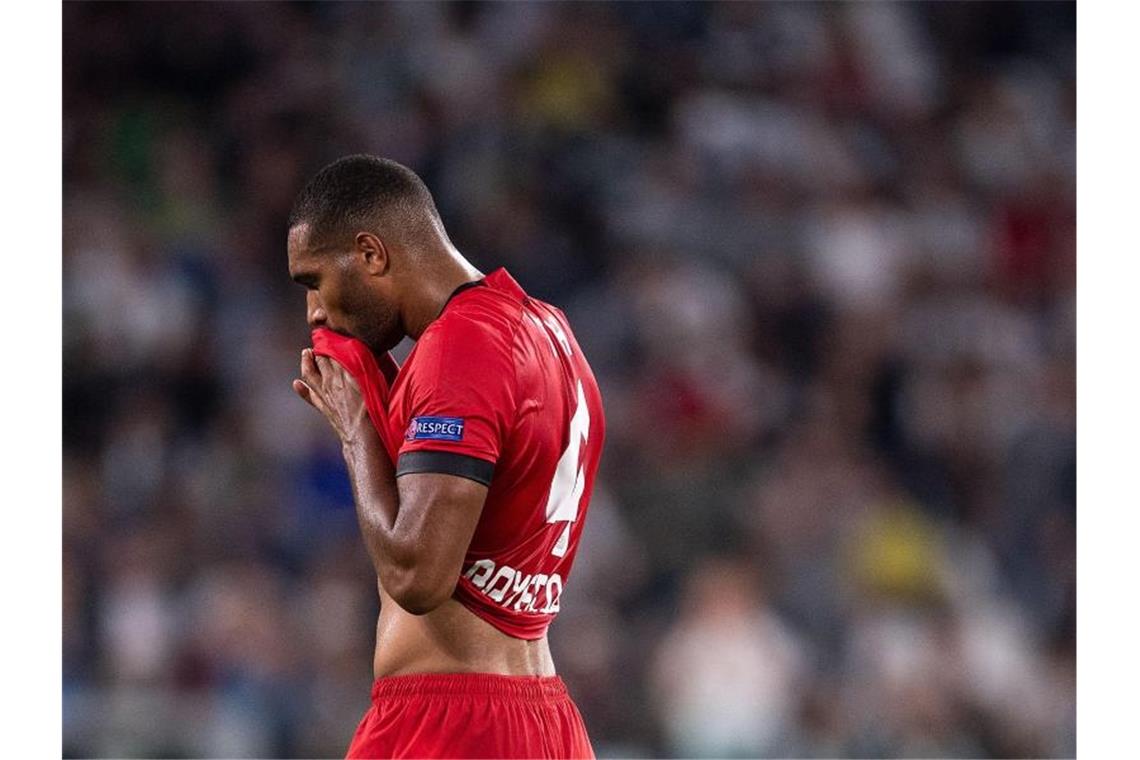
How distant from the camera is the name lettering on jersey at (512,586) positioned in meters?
2.77

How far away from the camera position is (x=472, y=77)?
841 centimetres

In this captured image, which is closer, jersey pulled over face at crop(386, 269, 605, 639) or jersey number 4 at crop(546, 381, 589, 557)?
jersey pulled over face at crop(386, 269, 605, 639)

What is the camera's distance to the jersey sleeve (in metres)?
2.60

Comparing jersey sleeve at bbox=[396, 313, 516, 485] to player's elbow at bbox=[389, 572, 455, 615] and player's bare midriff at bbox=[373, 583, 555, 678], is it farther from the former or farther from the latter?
player's bare midriff at bbox=[373, 583, 555, 678]

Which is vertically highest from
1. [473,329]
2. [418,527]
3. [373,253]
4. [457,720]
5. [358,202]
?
[358,202]

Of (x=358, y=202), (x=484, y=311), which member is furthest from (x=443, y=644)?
(x=358, y=202)

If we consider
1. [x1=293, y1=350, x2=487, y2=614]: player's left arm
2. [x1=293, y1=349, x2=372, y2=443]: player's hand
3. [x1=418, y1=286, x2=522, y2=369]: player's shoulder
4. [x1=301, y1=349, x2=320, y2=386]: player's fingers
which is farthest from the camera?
[x1=301, y1=349, x2=320, y2=386]: player's fingers

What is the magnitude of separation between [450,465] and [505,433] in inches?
5.8

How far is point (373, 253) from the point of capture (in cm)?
288

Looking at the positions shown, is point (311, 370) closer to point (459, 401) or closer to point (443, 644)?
point (459, 401)

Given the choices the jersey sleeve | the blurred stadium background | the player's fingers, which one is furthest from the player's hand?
A: the blurred stadium background

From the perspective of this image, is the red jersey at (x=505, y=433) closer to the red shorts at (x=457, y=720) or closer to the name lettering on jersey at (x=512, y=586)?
the name lettering on jersey at (x=512, y=586)

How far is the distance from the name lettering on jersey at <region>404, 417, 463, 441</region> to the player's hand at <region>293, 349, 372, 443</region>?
187 millimetres

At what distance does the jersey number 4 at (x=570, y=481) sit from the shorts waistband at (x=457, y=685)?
27 centimetres
